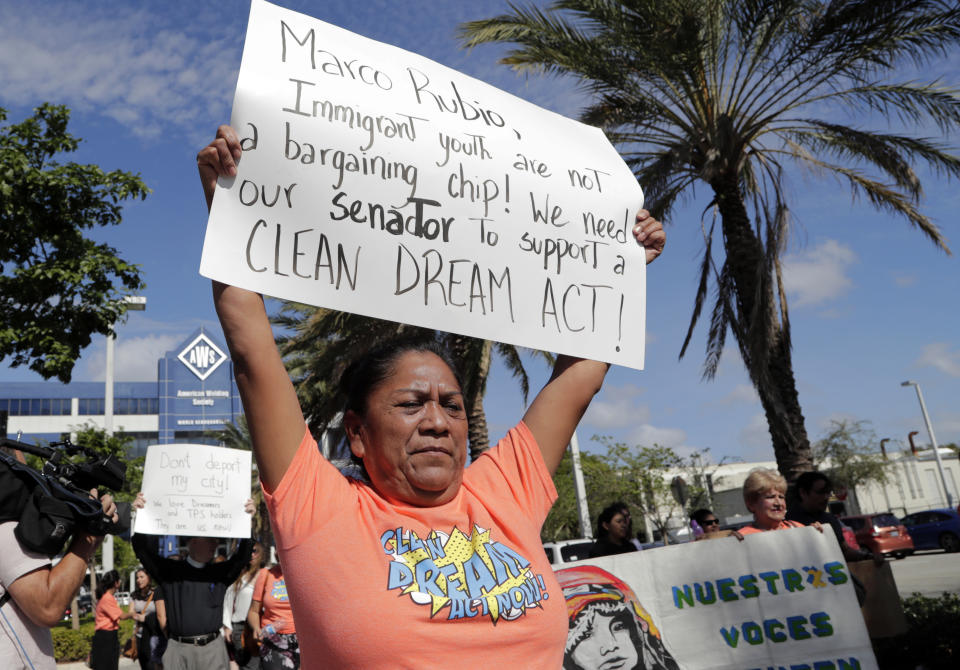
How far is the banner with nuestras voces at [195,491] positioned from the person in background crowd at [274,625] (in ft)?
1.90

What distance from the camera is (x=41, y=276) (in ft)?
32.1

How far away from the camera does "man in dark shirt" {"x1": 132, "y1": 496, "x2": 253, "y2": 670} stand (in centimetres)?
605

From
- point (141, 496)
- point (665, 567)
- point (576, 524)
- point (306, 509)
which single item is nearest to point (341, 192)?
point (306, 509)

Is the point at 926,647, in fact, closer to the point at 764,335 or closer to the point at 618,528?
the point at 618,528

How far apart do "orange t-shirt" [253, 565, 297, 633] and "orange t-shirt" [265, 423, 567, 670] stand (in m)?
4.98

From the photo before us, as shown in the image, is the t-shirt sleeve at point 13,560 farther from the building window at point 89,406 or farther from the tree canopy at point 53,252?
the building window at point 89,406

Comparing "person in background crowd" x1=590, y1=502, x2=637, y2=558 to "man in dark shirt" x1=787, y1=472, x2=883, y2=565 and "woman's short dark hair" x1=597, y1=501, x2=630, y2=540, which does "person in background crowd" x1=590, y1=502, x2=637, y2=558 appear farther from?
"man in dark shirt" x1=787, y1=472, x2=883, y2=565

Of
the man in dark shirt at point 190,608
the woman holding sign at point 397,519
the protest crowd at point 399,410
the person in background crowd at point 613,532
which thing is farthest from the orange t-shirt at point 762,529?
the man in dark shirt at point 190,608

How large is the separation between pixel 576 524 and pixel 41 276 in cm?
3796

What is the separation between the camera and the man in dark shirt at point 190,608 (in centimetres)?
605

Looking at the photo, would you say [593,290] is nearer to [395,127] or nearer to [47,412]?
[395,127]

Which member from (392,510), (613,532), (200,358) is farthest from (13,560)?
(200,358)

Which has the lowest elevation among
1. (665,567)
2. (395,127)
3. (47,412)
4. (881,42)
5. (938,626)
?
(938,626)

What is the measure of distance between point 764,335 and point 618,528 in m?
3.78
